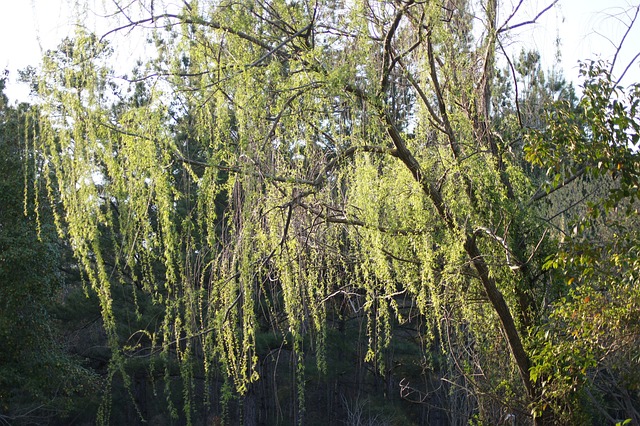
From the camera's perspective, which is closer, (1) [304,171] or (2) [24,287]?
(1) [304,171]

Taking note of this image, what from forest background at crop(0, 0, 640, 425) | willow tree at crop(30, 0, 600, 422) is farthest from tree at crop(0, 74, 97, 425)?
willow tree at crop(30, 0, 600, 422)

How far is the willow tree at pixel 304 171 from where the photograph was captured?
3596mm

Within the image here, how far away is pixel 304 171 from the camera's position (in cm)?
478

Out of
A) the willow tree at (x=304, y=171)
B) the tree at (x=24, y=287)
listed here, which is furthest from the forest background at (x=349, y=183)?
the tree at (x=24, y=287)

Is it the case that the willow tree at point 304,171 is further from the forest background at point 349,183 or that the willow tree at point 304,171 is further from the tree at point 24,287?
the tree at point 24,287

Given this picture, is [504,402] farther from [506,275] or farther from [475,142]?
[475,142]

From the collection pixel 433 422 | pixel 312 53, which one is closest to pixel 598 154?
pixel 312 53

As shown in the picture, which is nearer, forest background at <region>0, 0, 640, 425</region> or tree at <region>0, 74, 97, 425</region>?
forest background at <region>0, 0, 640, 425</region>

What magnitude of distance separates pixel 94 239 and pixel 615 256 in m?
3.08

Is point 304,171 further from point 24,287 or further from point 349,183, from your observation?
point 24,287

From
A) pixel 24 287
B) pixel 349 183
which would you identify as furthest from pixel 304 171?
pixel 24 287

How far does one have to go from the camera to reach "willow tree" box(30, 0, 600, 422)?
3596 millimetres

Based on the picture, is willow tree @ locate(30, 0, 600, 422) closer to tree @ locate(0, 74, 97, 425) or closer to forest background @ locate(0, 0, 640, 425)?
forest background @ locate(0, 0, 640, 425)

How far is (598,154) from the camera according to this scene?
4500mm
